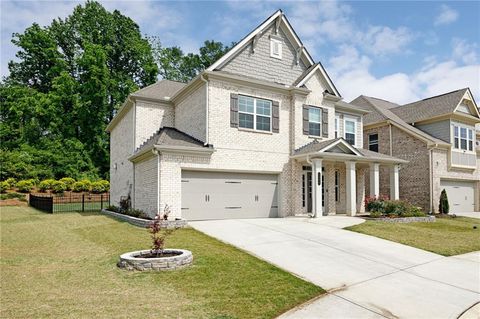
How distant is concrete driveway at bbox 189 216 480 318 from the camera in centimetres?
564

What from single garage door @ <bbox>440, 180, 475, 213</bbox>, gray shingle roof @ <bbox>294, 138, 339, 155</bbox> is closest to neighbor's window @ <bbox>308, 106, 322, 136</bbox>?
gray shingle roof @ <bbox>294, 138, 339, 155</bbox>

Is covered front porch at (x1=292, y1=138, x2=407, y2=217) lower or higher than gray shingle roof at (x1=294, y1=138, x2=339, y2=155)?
lower

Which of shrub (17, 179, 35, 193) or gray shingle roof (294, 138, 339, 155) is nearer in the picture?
gray shingle roof (294, 138, 339, 155)

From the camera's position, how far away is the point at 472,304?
19.7ft

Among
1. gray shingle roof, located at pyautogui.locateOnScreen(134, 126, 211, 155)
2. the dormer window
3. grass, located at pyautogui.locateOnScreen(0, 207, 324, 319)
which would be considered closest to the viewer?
grass, located at pyautogui.locateOnScreen(0, 207, 324, 319)

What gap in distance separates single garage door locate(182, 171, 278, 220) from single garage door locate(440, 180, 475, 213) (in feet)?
46.1

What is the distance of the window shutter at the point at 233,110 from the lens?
52.1 ft

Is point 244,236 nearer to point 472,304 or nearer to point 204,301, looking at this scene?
point 204,301

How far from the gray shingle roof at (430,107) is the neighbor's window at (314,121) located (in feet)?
35.6

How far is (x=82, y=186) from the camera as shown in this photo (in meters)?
30.3

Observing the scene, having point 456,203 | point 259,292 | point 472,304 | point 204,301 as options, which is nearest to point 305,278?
point 259,292

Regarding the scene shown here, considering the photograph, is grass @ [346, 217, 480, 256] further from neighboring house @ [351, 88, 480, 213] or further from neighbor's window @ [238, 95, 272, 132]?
neighboring house @ [351, 88, 480, 213]

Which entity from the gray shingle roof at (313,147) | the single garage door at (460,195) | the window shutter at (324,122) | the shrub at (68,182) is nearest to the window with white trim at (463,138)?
the single garage door at (460,195)

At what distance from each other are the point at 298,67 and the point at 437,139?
39.2ft
